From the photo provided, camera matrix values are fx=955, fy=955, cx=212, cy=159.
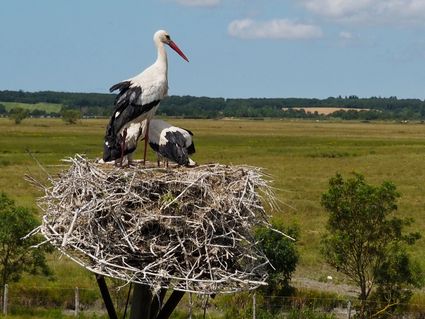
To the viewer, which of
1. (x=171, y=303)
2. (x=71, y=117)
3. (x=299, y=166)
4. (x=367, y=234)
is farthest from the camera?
(x=71, y=117)

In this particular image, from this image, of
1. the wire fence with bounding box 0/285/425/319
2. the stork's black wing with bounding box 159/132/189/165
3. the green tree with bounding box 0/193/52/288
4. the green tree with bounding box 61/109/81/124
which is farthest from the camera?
the green tree with bounding box 61/109/81/124

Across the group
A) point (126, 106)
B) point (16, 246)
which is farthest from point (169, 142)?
point (16, 246)

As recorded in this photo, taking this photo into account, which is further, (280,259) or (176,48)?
(280,259)

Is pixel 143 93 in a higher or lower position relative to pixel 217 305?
higher

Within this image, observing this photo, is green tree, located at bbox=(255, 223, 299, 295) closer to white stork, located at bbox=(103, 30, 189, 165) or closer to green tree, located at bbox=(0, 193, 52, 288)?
green tree, located at bbox=(0, 193, 52, 288)

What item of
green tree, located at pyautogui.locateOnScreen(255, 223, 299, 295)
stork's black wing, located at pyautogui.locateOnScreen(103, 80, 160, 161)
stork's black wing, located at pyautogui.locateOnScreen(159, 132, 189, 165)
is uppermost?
stork's black wing, located at pyautogui.locateOnScreen(103, 80, 160, 161)

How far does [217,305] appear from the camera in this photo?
77.2ft

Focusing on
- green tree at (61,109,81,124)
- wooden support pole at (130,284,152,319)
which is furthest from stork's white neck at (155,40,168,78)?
green tree at (61,109,81,124)

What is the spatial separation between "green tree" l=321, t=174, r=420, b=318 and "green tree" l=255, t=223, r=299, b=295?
167cm

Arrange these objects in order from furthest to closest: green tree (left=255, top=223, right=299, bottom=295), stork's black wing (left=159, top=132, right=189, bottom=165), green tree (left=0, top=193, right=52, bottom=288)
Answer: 1. green tree (left=255, top=223, right=299, bottom=295)
2. green tree (left=0, top=193, right=52, bottom=288)
3. stork's black wing (left=159, top=132, right=189, bottom=165)

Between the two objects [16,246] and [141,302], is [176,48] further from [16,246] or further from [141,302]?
[16,246]

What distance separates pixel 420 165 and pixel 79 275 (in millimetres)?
45970

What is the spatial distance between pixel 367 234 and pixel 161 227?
11557mm

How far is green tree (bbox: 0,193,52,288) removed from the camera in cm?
2311
